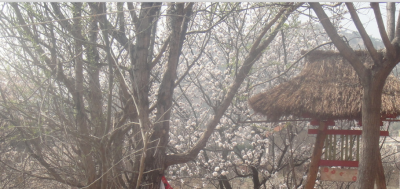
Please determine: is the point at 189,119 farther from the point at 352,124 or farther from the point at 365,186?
the point at 365,186

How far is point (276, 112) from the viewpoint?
4.34 meters

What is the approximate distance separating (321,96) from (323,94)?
0.15 feet

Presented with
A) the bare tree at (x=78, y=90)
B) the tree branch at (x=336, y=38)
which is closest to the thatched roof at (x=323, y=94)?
the tree branch at (x=336, y=38)

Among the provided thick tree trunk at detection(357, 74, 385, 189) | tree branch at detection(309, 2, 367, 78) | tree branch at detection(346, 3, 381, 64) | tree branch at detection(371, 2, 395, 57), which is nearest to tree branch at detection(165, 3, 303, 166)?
tree branch at detection(309, 2, 367, 78)

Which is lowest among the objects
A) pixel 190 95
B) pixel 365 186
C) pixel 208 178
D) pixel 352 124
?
pixel 208 178

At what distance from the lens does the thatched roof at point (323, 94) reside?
406cm

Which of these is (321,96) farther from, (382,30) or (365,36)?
(382,30)

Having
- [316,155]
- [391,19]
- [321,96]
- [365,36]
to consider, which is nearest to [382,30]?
[365,36]

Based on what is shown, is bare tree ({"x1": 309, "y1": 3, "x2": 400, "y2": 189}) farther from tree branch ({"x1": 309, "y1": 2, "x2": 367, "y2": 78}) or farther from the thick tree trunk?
tree branch ({"x1": 309, "y1": 2, "x2": 367, "y2": 78})

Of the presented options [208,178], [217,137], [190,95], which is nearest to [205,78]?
[190,95]

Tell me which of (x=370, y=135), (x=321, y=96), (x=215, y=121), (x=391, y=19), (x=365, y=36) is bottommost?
(x=370, y=135)

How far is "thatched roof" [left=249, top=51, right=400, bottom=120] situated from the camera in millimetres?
4055

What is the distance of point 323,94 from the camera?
4.25m

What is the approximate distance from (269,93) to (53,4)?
2898mm
